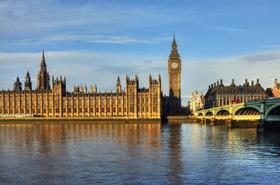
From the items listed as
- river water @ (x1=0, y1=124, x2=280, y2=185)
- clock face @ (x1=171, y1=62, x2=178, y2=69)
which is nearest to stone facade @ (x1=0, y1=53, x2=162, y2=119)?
clock face @ (x1=171, y1=62, x2=178, y2=69)

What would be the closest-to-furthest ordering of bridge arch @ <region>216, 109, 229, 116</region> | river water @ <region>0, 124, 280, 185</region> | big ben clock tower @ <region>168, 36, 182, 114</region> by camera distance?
river water @ <region>0, 124, 280, 185</region>
bridge arch @ <region>216, 109, 229, 116</region>
big ben clock tower @ <region>168, 36, 182, 114</region>

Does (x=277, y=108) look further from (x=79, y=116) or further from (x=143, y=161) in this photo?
(x=79, y=116)

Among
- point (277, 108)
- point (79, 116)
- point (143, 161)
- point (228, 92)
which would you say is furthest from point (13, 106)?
point (143, 161)

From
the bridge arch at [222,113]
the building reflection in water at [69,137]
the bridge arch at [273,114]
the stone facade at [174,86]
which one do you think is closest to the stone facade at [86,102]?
the stone facade at [174,86]

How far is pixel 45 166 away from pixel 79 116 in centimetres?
11944

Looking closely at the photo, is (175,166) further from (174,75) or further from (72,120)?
(174,75)

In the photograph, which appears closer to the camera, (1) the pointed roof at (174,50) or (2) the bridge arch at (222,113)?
(2) the bridge arch at (222,113)

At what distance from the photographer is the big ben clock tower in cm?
16888

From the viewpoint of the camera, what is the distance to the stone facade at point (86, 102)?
149875mm

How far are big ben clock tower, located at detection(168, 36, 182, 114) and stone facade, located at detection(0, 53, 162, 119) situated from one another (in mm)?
18628

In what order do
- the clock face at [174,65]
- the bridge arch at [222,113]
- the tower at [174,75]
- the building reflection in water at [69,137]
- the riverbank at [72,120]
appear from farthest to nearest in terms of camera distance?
the clock face at [174,65] < the tower at [174,75] < the riverbank at [72,120] < the bridge arch at [222,113] < the building reflection in water at [69,137]

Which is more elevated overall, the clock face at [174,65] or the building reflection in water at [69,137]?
the clock face at [174,65]

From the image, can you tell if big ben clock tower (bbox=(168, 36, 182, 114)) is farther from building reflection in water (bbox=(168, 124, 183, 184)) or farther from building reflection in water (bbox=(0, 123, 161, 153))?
Answer: building reflection in water (bbox=(168, 124, 183, 184))

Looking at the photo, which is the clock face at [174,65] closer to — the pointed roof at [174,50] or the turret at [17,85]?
the pointed roof at [174,50]
